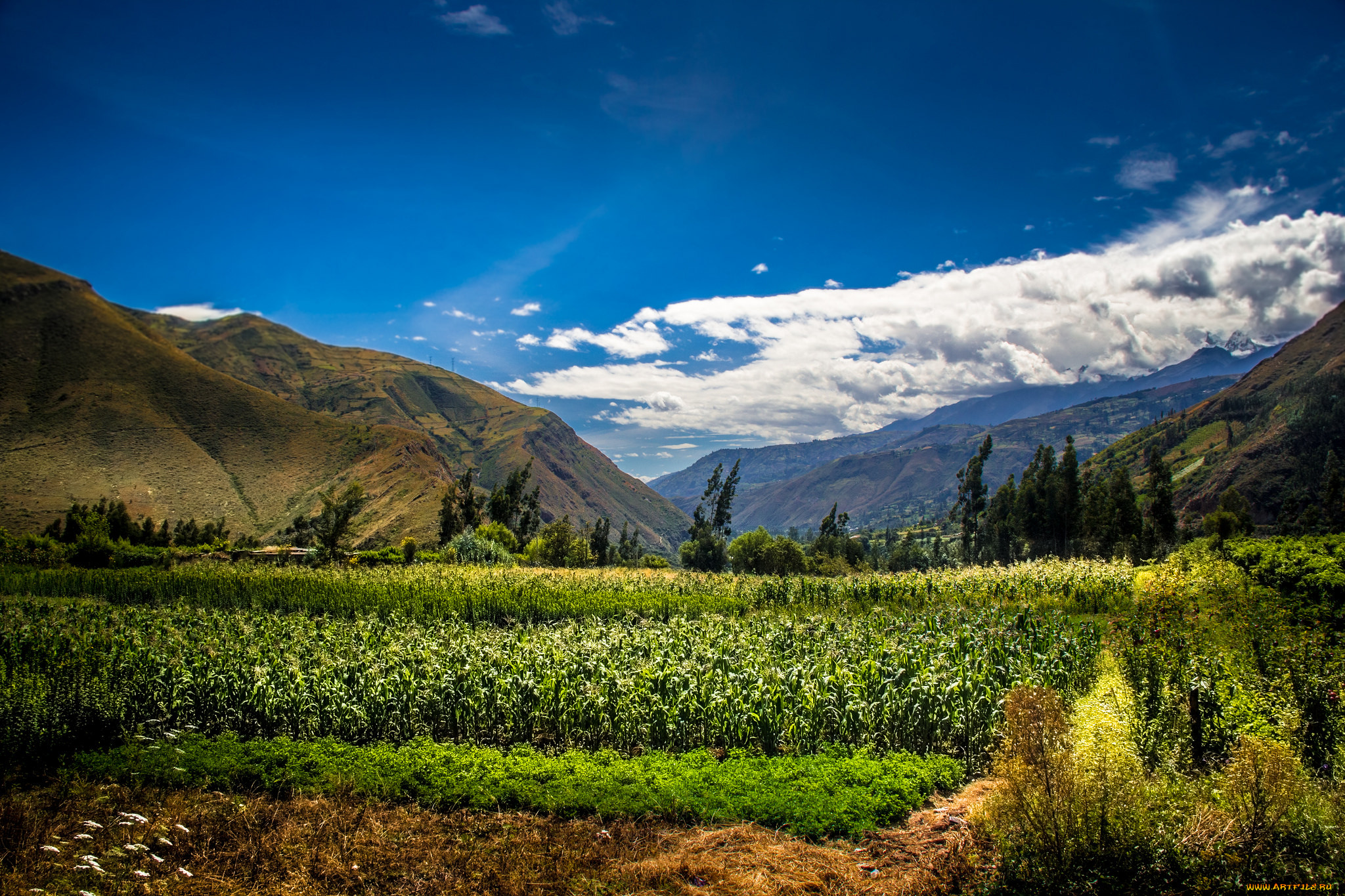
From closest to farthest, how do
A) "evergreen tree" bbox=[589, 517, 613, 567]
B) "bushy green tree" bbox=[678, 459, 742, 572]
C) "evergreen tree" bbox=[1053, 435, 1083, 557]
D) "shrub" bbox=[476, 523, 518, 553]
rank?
"evergreen tree" bbox=[1053, 435, 1083, 557]
"shrub" bbox=[476, 523, 518, 553]
"evergreen tree" bbox=[589, 517, 613, 567]
"bushy green tree" bbox=[678, 459, 742, 572]

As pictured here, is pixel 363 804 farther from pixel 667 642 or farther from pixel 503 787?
pixel 667 642

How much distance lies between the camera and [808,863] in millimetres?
6164

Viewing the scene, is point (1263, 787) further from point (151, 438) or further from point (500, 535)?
point (151, 438)

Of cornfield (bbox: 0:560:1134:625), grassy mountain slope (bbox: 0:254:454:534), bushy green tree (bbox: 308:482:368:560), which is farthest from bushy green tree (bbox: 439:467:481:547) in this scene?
grassy mountain slope (bbox: 0:254:454:534)

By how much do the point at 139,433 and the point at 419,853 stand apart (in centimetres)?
17108

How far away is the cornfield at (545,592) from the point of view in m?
22.1

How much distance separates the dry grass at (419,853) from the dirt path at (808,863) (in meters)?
0.02

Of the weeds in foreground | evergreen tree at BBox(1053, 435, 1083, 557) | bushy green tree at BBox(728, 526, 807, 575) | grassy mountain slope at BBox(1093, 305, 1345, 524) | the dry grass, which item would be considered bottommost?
bushy green tree at BBox(728, 526, 807, 575)

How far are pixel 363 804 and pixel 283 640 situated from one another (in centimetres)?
843

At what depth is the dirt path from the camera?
5.77 m

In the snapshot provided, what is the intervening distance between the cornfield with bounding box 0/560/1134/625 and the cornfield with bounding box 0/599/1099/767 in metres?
8.43

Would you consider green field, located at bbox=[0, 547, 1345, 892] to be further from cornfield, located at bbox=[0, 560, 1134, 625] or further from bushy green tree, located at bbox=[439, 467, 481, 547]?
bushy green tree, located at bbox=[439, 467, 481, 547]

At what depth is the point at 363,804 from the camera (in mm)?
7336

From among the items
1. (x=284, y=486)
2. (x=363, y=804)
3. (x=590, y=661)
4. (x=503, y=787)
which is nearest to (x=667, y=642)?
(x=590, y=661)
